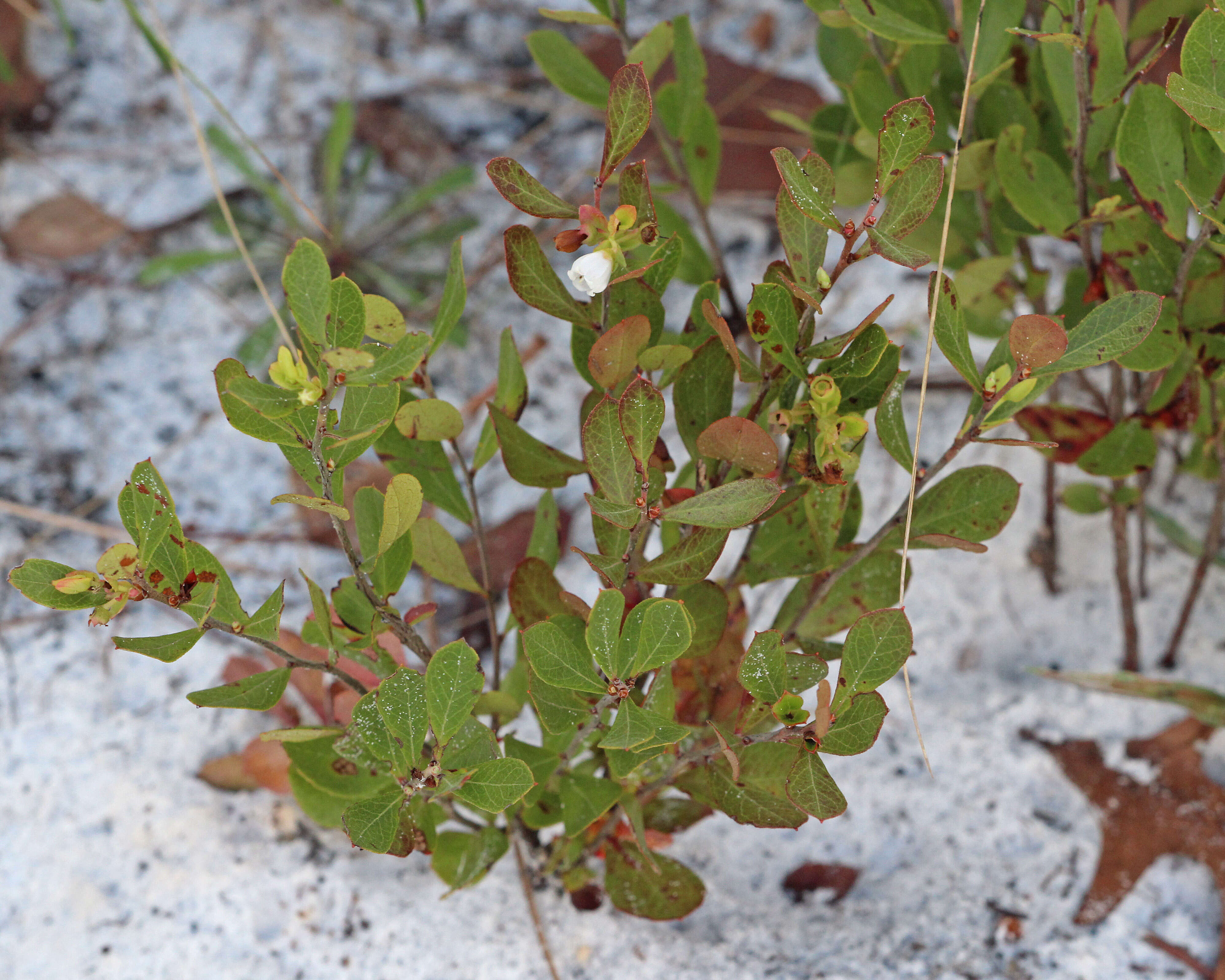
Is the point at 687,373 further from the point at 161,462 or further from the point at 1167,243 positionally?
the point at 161,462

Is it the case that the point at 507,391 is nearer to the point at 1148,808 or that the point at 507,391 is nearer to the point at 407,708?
the point at 407,708

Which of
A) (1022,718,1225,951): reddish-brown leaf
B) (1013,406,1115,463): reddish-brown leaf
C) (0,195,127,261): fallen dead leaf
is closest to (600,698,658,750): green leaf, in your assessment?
(1013,406,1115,463): reddish-brown leaf

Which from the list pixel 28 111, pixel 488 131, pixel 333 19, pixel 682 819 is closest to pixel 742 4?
pixel 488 131

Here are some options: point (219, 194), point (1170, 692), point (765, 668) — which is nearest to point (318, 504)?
point (765, 668)

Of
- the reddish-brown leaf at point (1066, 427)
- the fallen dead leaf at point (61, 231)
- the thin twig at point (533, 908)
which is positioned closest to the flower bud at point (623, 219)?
the reddish-brown leaf at point (1066, 427)

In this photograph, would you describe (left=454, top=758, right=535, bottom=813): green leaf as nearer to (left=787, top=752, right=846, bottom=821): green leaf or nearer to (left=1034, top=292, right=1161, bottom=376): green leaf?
(left=787, top=752, right=846, bottom=821): green leaf
